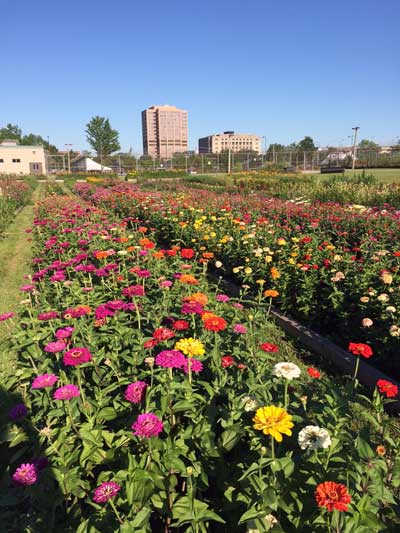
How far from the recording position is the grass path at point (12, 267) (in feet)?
15.5

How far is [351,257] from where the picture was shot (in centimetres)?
428

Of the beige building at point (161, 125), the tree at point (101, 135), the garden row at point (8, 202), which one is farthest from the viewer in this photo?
the beige building at point (161, 125)

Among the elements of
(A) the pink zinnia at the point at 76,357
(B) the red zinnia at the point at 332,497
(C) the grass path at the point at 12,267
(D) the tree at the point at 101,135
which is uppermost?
(D) the tree at the point at 101,135

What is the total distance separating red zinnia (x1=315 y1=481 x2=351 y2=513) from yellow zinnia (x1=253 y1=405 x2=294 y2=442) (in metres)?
0.20

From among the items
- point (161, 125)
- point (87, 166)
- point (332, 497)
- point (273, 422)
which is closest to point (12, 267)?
point (273, 422)

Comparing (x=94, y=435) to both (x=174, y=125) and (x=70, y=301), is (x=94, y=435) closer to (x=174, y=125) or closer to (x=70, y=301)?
(x=70, y=301)

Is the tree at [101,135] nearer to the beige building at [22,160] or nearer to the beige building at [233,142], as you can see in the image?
the beige building at [22,160]

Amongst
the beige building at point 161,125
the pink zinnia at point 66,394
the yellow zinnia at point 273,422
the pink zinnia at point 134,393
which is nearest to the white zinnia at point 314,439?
→ the yellow zinnia at point 273,422

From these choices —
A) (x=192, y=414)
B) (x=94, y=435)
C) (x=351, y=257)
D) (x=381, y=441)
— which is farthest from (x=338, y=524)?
(x=351, y=257)

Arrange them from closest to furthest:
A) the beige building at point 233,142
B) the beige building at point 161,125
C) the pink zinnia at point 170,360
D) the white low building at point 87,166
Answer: the pink zinnia at point 170,360
the white low building at point 87,166
the beige building at point 233,142
the beige building at point 161,125

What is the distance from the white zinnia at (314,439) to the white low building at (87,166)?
1940 inches

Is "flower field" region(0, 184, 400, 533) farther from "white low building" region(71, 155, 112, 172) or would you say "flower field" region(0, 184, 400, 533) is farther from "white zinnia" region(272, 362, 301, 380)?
"white low building" region(71, 155, 112, 172)

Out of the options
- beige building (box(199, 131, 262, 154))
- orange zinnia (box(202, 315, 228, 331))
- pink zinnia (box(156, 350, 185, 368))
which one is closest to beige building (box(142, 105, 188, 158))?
beige building (box(199, 131, 262, 154))

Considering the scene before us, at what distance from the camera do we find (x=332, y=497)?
112cm
